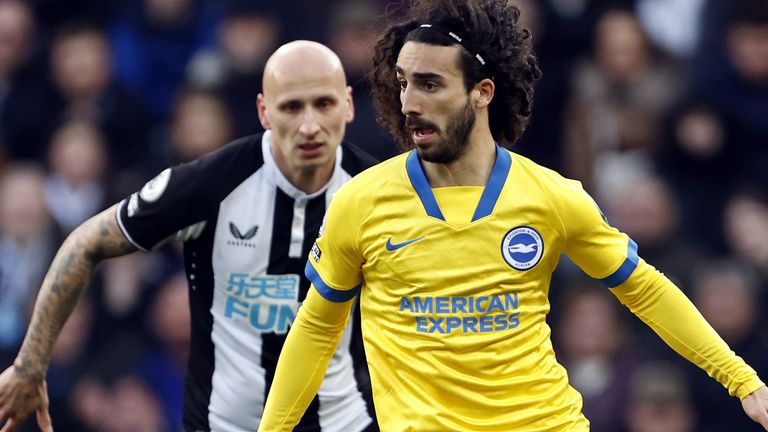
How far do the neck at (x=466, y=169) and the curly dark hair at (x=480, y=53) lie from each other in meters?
0.20

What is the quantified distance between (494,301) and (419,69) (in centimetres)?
75

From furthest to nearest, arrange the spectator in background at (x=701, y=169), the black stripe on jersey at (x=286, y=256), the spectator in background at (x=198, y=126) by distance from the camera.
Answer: the spectator in background at (x=198, y=126) < the spectator in background at (x=701, y=169) < the black stripe on jersey at (x=286, y=256)

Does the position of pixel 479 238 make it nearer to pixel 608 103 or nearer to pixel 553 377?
pixel 553 377

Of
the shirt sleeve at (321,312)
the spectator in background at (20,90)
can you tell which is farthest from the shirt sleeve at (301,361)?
the spectator in background at (20,90)

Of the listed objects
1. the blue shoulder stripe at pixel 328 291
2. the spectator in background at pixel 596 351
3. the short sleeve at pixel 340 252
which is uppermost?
the short sleeve at pixel 340 252

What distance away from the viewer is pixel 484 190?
431 centimetres

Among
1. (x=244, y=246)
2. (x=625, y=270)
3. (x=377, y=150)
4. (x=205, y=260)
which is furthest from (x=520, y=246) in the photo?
(x=377, y=150)

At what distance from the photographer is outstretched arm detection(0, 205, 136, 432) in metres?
5.08

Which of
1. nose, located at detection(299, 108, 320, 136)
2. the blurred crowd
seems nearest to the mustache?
nose, located at detection(299, 108, 320, 136)

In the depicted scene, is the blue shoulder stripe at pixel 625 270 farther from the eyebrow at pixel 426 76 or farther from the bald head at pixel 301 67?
the bald head at pixel 301 67

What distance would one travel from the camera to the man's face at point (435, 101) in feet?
14.0

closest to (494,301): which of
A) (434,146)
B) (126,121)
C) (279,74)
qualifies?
(434,146)

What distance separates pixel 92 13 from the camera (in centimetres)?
841

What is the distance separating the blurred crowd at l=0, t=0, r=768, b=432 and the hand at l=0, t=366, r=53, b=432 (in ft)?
8.80
